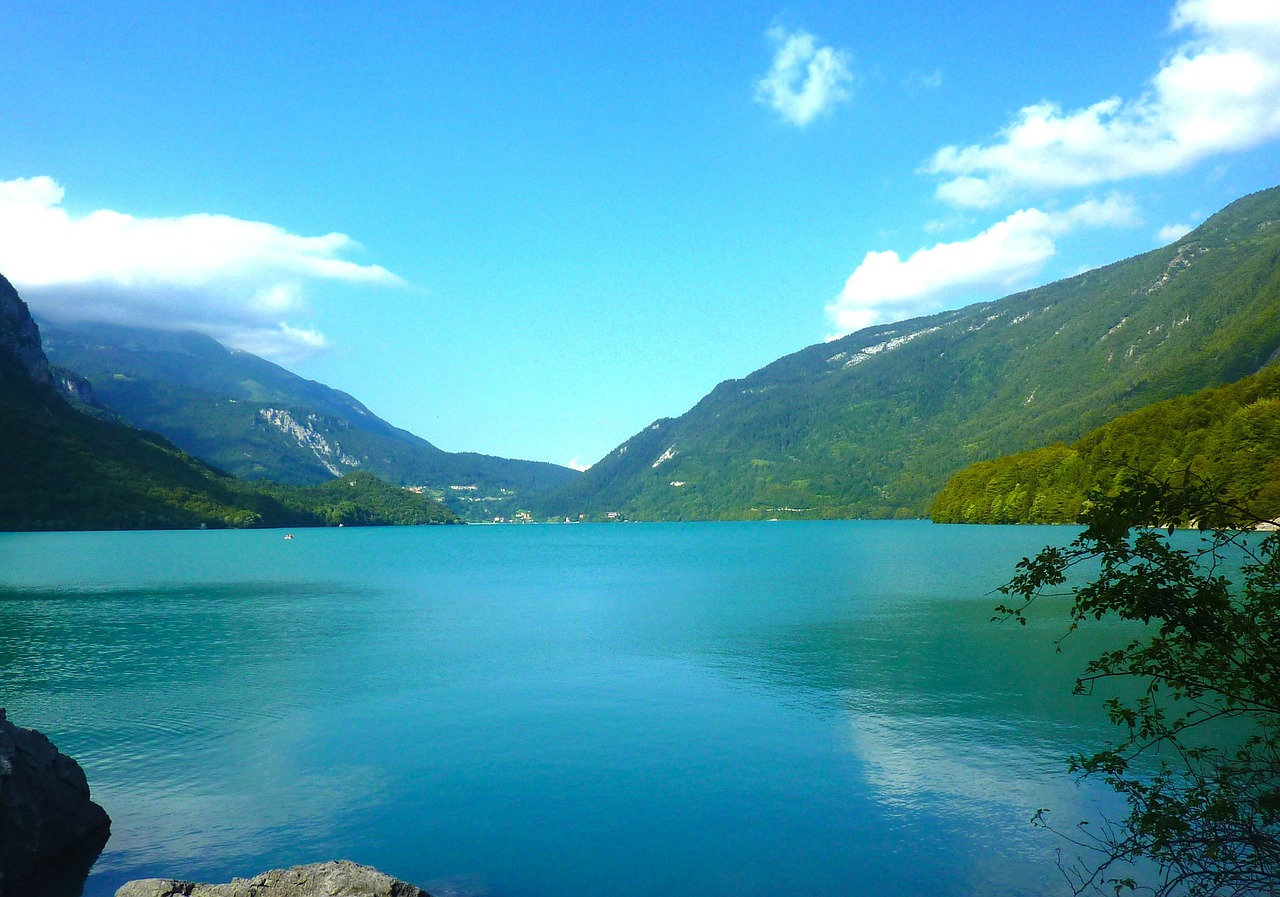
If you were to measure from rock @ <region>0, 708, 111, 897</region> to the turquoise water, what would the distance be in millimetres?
603

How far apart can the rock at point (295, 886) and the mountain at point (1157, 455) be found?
43.4m

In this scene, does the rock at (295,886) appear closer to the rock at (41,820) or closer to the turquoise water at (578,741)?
the turquoise water at (578,741)

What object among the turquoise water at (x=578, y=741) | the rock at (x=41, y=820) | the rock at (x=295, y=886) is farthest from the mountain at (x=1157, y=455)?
the rock at (x=41, y=820)

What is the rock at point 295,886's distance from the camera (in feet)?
36.1

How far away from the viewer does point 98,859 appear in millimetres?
14281

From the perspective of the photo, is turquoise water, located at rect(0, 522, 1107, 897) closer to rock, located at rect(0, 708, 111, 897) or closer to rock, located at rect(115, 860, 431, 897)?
rock, located at rect(0, 708, 111, 897)

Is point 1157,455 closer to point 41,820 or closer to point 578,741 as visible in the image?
point 578,741

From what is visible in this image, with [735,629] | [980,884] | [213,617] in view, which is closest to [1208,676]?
[980,884]

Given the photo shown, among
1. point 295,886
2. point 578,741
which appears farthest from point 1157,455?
point 295,886

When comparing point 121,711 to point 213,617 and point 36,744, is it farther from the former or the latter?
point 213,617

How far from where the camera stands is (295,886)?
11172 millimetres

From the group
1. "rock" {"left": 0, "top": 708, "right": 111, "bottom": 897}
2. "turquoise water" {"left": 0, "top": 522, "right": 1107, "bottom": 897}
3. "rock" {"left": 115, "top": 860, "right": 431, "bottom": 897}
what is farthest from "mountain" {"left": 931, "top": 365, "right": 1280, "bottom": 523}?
"rock" {"left": 0, "top": 708, "right": 111, "bottom": 897}

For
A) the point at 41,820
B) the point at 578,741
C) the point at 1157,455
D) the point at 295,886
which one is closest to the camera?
the point at 295,886

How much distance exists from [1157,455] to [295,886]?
436 ft
